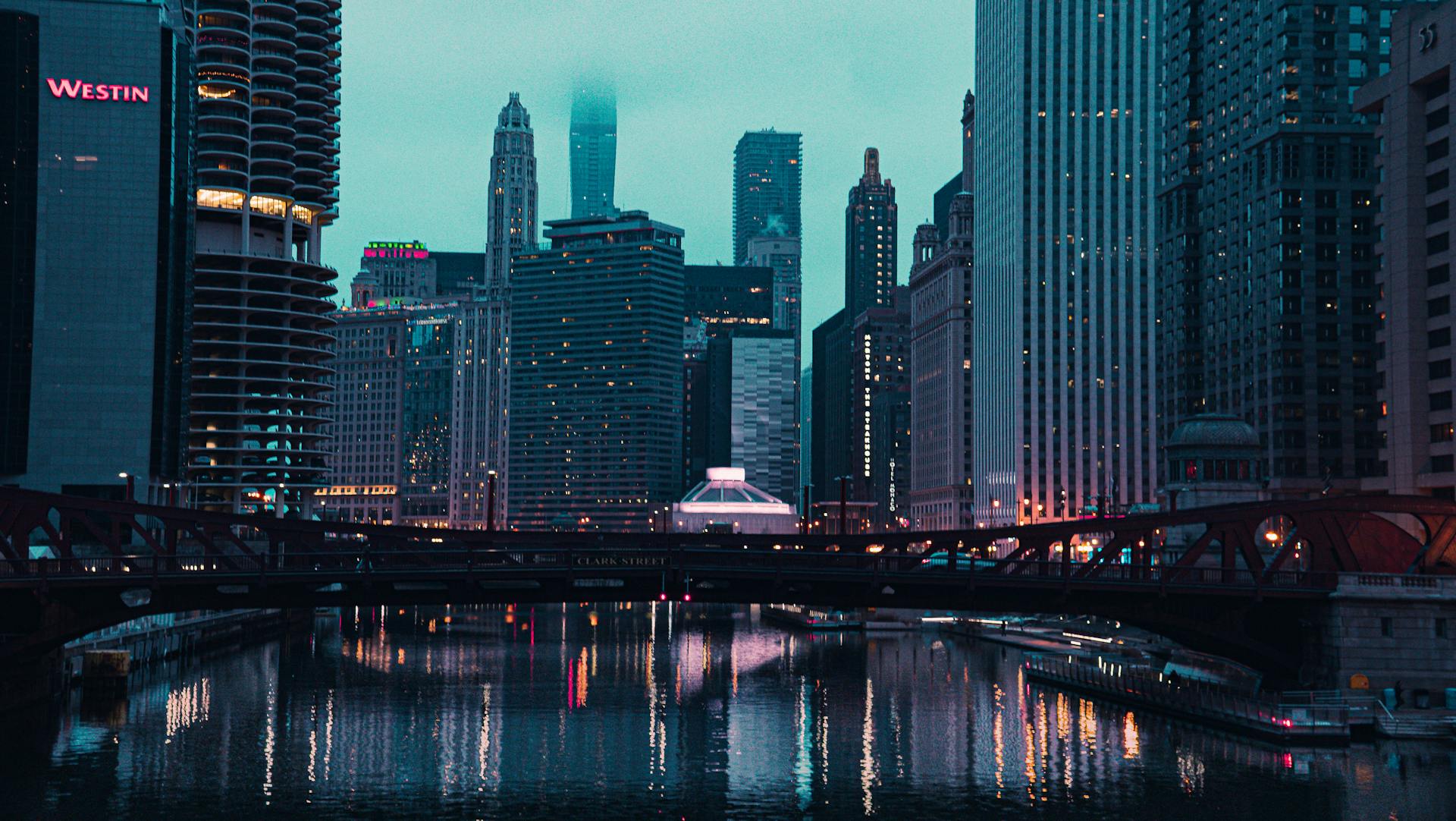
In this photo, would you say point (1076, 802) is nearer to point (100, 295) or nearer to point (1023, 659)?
point (1023, 659)

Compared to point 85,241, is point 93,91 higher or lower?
higher

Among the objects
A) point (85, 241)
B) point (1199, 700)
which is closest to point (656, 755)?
point (1199, 700)

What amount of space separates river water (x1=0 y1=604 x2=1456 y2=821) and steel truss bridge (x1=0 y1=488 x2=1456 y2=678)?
7.46 m

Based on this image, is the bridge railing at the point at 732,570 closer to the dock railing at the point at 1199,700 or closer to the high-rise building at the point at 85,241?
the dock railing at the point at 1199,700

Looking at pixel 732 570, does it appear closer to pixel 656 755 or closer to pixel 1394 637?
pixel 656 755

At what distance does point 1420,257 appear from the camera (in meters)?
119

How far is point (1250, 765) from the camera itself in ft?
276

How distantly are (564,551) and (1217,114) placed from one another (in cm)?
12501

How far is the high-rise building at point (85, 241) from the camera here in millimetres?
159750

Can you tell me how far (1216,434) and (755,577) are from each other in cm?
4618

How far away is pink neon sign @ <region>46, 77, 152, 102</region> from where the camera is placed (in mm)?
162375

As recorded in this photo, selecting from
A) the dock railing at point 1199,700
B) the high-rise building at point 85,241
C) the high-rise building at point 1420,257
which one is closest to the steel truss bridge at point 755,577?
the dock railing at point 1199,700

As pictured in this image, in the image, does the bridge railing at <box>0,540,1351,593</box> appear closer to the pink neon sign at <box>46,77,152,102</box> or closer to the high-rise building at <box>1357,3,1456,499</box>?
the high-rise building at <box>1357,3,1456,499</box>

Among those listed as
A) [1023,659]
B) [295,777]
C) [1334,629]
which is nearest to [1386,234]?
[1334,629]
